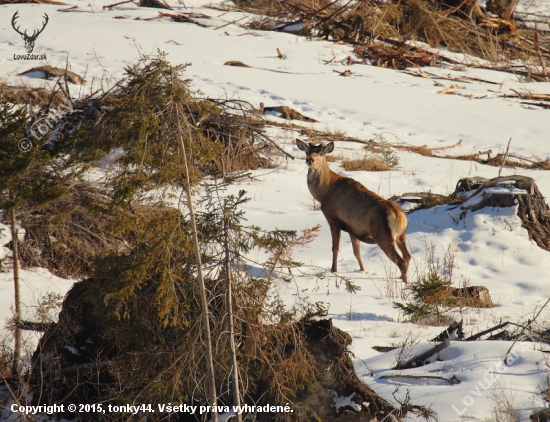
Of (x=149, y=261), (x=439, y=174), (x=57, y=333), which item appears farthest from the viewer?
(x=439, y=174)

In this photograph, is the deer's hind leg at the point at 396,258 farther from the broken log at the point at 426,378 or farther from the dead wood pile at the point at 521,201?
the broken log at the point at 426,378

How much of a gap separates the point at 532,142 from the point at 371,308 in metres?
11.3

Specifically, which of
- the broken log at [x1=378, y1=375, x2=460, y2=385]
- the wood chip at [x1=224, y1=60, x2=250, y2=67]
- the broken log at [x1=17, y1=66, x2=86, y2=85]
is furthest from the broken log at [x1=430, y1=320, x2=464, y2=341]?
the wood chip at [x1=224, y1=60, x2=250, y2=67]

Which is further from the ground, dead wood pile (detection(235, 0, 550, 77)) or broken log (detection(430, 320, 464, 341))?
dead wood pile (detection(235, 0, 550, 77))

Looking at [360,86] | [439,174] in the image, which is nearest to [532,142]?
[439,174]

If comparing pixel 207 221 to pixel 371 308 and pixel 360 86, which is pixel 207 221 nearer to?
pixel 371 308

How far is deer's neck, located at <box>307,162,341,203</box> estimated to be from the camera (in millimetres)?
10422

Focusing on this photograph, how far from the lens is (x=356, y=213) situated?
31.6 ft

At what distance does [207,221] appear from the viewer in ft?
12.7

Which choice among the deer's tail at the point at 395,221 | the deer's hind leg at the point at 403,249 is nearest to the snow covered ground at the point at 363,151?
the deer's hind leg at the point at 403,249

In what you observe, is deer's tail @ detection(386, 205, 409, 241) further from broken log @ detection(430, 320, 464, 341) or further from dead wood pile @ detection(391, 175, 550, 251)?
broken log @ detection(430, 320, 464, 341)

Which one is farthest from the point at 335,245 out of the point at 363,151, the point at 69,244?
the point at 363,151

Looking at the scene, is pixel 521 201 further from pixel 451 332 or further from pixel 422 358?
pixel 422 358

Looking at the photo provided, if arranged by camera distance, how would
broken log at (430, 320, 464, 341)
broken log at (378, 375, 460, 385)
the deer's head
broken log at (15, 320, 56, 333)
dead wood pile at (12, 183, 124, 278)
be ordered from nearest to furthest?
1. broken log at (378, 375, 460, 385)
2. broken log at (15, 320, 56, 333)
3. broken log at (430, 320, 464, 341)
4. dead wood pile at (12, 183, 124, 278)
5. the deer's head
